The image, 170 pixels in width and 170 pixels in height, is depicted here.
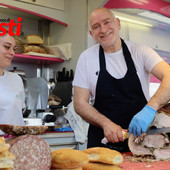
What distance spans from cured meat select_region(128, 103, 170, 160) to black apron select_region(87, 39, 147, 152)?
1.23ft

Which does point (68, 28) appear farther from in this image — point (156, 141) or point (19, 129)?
point (19, 129)

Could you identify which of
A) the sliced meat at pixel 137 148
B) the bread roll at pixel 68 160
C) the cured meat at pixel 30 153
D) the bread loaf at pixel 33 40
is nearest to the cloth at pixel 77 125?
the bread loaf at pixel 33 40

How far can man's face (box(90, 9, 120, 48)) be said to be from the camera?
2219 millimetres

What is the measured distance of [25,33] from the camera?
480cm

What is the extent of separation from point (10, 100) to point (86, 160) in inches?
78.8

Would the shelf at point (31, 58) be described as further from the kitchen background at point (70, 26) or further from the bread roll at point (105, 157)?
the bread roll at point (105, 157)

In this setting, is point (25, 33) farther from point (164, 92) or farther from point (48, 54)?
point (164, 92)

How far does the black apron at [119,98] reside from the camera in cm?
213

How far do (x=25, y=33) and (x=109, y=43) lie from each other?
2872 millimetres

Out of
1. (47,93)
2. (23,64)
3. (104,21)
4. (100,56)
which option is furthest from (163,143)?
(23,64)

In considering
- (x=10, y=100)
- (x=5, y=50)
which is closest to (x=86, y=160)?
(x=10, y=100)

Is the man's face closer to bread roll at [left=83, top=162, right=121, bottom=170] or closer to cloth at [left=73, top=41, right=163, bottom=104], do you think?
cloth at [left=73, top=41, right=163, bottom=104]

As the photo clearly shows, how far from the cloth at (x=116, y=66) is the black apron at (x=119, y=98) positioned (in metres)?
0.04

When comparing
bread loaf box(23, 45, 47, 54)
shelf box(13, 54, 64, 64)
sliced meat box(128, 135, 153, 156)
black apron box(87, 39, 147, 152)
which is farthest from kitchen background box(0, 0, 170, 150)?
sliced meat box(128, 135, 153, 156)
